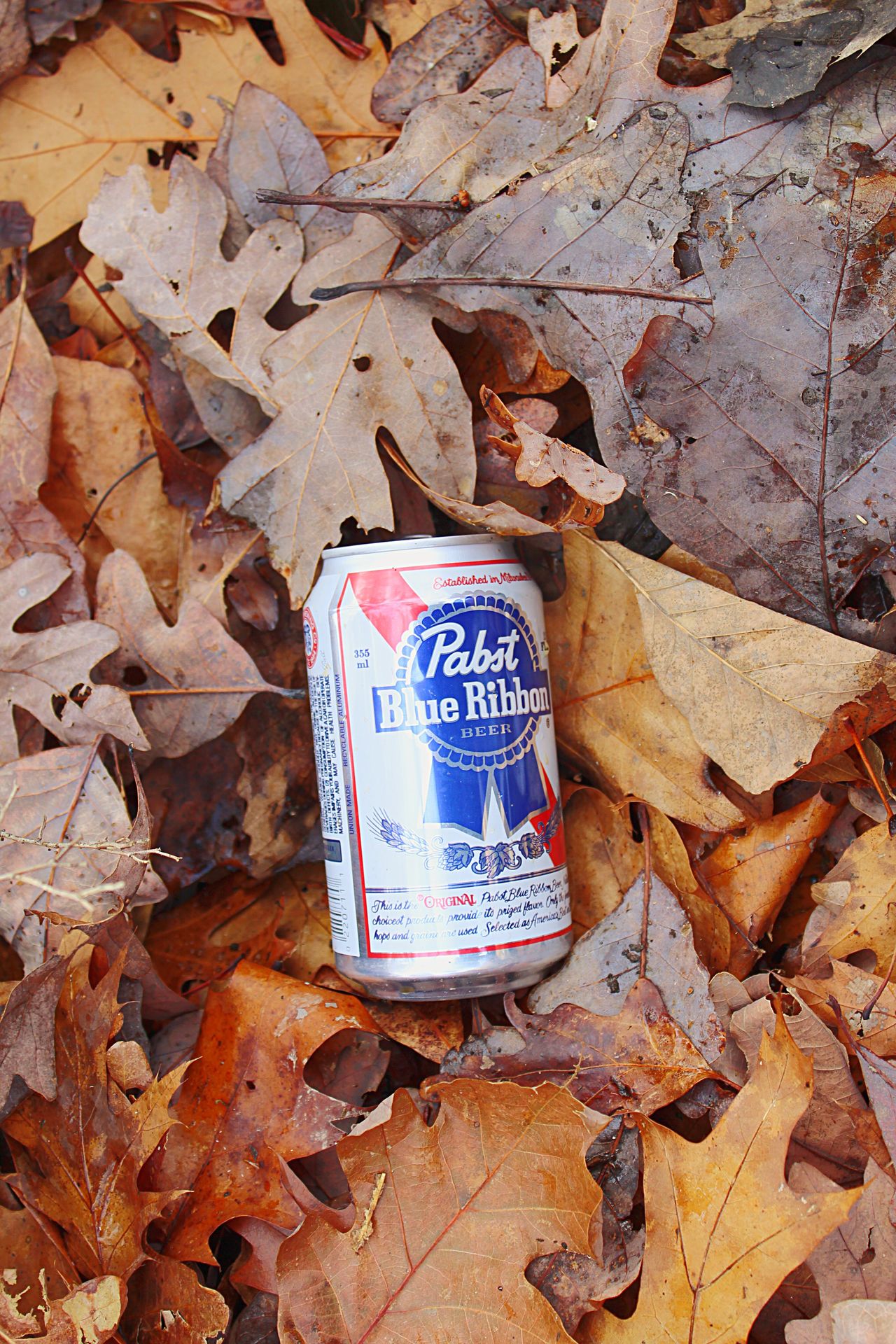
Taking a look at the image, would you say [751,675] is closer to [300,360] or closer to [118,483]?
[300,360]

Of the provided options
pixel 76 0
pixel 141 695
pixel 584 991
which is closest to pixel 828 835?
pixel 584 991

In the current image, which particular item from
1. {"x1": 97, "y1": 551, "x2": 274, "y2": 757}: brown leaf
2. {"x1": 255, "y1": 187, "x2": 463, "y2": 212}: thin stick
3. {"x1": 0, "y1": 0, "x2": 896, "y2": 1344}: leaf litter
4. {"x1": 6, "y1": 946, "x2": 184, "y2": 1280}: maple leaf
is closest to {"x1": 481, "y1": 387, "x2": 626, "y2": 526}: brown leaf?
{"x1": 0, "y1": 0, "x2": 896, "y2": 1344}: leaf litter

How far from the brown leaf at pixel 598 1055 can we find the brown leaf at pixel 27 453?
1.00m

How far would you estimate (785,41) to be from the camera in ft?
4.76

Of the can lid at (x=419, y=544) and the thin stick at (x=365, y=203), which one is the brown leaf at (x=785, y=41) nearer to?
the thin stick at (x=365, y=203)

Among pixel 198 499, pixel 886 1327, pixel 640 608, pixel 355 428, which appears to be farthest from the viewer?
pixel 198 499

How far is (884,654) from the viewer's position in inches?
54.2

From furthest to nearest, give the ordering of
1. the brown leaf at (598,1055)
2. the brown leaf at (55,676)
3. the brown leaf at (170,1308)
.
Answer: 1. the brown leaf at (55,676)
2. the brown leaf at (598,1055)
3. the brown leaf at (170,1308)

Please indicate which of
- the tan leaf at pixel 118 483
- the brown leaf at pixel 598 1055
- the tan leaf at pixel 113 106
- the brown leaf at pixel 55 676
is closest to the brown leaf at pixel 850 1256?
the brown leaf at pixel 598 1055

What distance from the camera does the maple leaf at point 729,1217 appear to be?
3.96ft

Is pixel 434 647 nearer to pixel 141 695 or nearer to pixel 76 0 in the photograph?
pixel 141 695

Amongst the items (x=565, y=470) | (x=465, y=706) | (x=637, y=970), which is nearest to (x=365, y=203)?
(x=565, y=470)

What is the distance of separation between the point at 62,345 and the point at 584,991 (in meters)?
1.48

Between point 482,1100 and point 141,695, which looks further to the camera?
point 141,695
